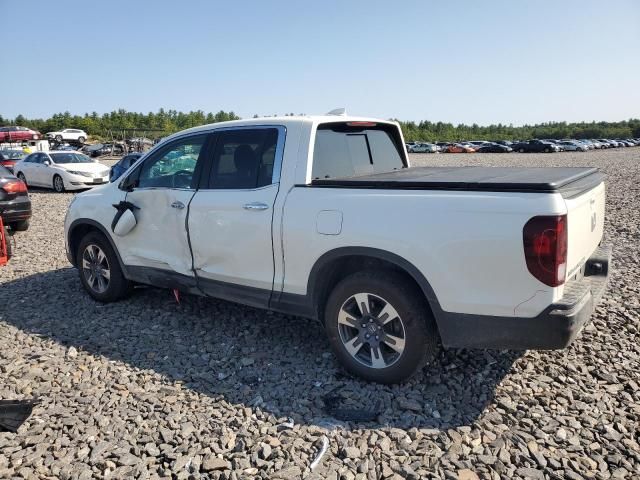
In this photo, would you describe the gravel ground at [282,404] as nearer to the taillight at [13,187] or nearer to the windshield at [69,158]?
the taillight at [13,187]

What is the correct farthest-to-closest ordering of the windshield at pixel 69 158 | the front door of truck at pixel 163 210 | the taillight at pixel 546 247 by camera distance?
the windshield at pixel 69 158
the front door of truck at pixel 163 210
the taillight at pixel 546 247

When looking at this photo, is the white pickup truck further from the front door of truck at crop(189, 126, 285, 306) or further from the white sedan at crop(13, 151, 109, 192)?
the white sedan at crop(13, 151, 109, 192)

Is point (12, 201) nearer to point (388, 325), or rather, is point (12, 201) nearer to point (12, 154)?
point (388, 325)

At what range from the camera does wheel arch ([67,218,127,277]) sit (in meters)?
5.17

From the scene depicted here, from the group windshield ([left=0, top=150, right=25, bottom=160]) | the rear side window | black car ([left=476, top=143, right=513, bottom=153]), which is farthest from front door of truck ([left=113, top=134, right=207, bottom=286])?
black car ([left=476, top=143, right=513, bottom=153])

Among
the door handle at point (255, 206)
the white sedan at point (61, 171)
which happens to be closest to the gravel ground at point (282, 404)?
the door handle at point (255, 206)

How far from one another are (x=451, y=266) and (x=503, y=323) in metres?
0.45

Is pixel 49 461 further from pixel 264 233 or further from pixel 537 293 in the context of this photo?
pixel 537 293

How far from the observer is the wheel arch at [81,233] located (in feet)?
17.0

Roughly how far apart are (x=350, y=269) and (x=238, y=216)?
40.7 inches

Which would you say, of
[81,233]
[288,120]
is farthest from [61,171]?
[288,120]

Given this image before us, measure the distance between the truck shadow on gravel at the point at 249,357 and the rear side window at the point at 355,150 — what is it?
5.00ft

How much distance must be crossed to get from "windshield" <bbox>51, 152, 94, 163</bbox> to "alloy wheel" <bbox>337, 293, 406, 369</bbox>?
1735 cm

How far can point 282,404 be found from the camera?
11.2ft
